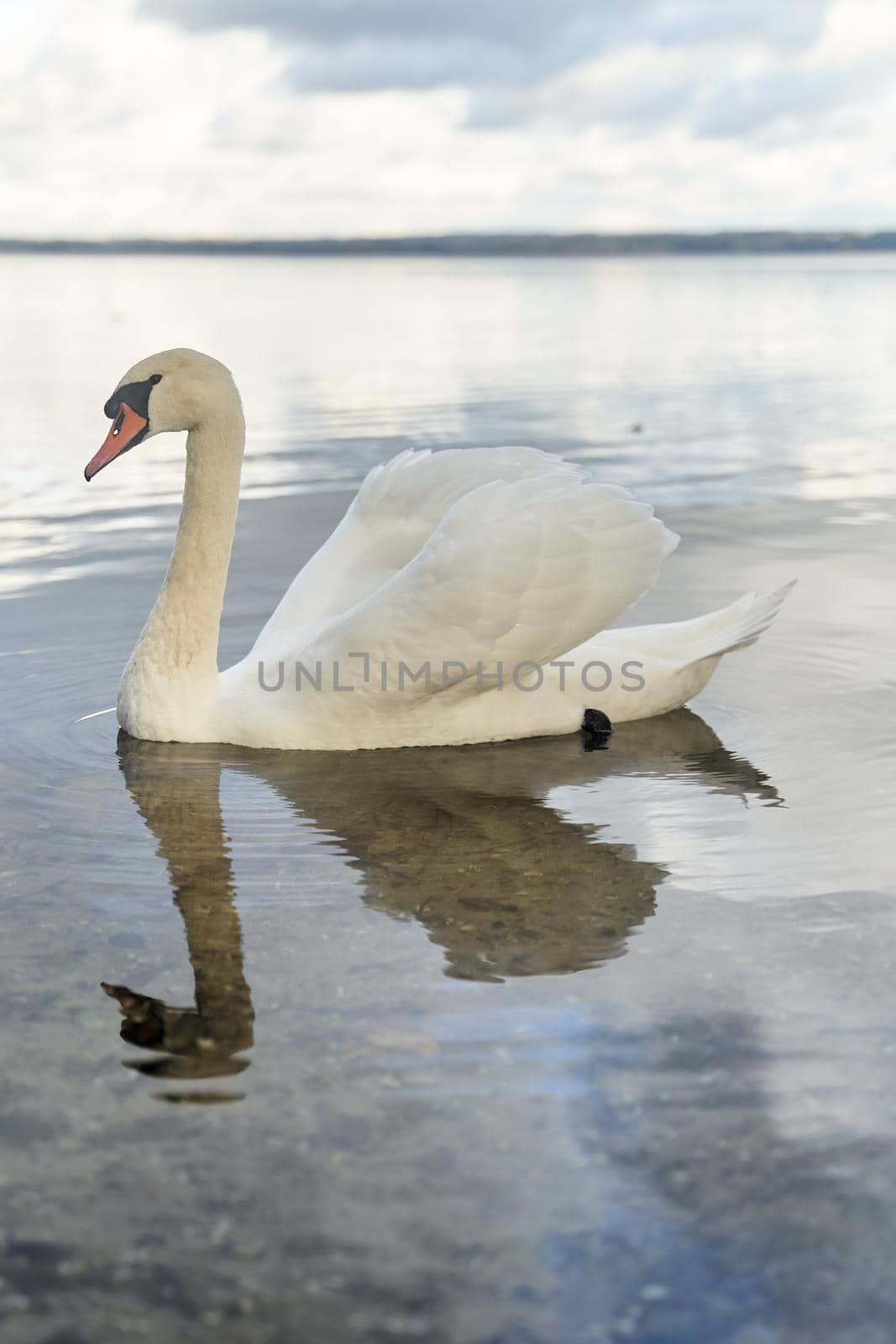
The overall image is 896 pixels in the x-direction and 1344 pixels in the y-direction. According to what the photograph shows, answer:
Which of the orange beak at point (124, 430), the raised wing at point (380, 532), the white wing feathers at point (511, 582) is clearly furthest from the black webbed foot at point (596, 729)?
the orange beak at point (124, 430)

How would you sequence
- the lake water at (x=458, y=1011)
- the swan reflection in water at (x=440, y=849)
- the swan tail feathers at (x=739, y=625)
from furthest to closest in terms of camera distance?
the swan tail feathers at (x=739, y=625), the swan reflection in water at (x=440, y=849), the lake water at (x=458, y=1011)

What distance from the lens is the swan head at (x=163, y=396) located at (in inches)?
274

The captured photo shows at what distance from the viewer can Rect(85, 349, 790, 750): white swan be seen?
6.40 metres

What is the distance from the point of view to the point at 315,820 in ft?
20.3

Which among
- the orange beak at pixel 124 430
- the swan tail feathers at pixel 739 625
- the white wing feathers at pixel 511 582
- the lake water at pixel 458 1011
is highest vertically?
the orange beak at pixel 124 430

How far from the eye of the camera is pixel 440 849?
5906 mm

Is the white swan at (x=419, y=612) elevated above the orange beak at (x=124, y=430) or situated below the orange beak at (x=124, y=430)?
below

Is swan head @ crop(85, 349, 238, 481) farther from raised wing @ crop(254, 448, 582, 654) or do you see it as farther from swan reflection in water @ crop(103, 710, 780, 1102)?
swan reflection in water @ crop(103, 710, 780, 1102)

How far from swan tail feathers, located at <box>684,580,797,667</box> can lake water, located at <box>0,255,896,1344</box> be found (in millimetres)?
365

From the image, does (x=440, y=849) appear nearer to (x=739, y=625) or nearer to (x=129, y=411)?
(x=739, y=625)

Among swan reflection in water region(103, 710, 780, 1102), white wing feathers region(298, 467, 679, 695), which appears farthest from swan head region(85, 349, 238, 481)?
swan reflection in water region(103, 710, 780, 1102)

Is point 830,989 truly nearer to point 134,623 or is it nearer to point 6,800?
point 6,800

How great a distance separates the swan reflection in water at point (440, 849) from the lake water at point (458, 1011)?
0.02 meters

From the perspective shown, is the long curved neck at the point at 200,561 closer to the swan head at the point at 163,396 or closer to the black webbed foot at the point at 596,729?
the swan head at the point at 163,396
